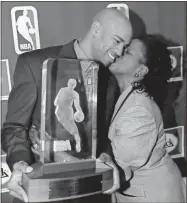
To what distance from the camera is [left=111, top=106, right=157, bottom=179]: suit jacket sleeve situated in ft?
2.77

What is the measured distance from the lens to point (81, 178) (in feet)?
2.11

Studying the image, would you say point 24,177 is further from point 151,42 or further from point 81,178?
point 151,42

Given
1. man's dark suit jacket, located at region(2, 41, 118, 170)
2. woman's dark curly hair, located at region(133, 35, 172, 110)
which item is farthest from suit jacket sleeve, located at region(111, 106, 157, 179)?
man's dark suit jacket, located at region(2, 41, 118, 170)

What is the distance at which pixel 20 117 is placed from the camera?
0.72 m

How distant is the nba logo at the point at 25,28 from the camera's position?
773mm

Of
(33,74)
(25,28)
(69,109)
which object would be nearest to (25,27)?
(25,28)

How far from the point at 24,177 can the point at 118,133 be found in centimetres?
29

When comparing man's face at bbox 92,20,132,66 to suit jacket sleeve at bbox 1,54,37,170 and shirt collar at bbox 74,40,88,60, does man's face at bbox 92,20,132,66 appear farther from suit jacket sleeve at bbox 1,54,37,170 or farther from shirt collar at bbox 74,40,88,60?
suit jacket sleeve at bbox 1,54,37,170

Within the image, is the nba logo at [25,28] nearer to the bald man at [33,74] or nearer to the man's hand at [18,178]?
the bald man at [33,74]

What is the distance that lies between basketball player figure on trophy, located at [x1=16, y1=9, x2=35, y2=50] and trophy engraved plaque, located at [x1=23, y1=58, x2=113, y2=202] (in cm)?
15

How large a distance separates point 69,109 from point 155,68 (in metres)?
0.35

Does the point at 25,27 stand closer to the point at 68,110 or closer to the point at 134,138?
the point at 68,110

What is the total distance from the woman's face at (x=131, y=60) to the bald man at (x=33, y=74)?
101 millimetres

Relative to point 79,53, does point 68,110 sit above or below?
below
